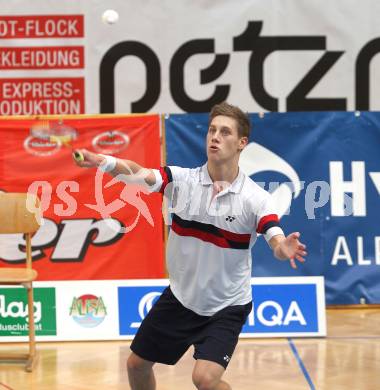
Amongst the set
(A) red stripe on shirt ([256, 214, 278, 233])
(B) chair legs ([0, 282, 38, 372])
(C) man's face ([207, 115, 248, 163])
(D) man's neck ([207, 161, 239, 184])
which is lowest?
(B) chair legs ([0, 282, 38, 372])

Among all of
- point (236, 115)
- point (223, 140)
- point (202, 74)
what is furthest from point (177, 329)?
point (202, 74)

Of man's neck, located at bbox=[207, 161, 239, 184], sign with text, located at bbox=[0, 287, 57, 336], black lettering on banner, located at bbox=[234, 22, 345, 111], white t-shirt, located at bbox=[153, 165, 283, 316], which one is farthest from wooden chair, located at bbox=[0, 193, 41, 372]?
black lettering on banner, located at bbox=[234, 22, 345, 111]

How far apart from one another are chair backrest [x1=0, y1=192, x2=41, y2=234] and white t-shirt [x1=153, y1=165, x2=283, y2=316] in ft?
8.68

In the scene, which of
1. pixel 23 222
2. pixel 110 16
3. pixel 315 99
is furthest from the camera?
pixel 315 99

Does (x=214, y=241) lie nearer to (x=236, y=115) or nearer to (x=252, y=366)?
(x=236, y=115)

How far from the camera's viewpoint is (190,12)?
10.7 m

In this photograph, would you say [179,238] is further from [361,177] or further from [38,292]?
[361,177]

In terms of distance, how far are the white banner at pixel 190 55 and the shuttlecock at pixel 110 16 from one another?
14cm

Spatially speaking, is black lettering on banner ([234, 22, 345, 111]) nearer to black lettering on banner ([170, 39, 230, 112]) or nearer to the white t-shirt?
black lettering on banner ([170, 39, 230, 112])

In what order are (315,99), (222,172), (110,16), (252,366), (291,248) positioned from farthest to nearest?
(315,99), (110,16), (252,366), (222,172), (291,248)

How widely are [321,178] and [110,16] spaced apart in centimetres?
337

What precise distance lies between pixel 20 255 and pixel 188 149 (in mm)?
2193

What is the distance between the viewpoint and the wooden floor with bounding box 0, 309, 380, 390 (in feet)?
21.8

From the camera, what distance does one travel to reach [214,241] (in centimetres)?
493
